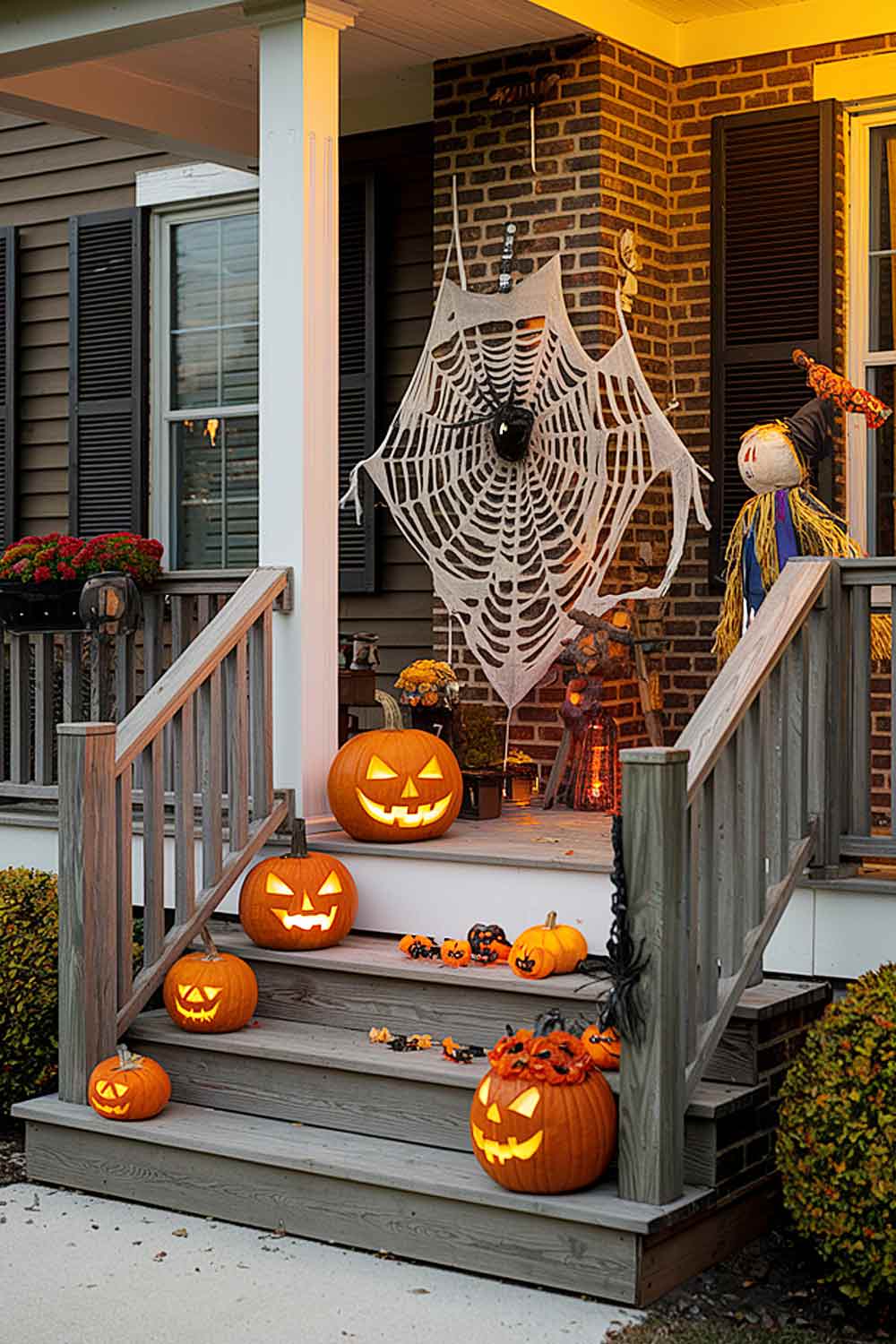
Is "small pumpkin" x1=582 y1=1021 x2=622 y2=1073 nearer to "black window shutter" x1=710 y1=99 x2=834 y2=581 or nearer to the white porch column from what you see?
the white porch column

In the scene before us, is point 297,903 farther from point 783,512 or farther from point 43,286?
point 43,286

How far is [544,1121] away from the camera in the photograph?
4.22 m

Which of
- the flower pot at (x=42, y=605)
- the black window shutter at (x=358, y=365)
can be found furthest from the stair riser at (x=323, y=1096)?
the black window shutter at (x=358, y=365)

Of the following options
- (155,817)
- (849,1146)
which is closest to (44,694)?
(155,817)

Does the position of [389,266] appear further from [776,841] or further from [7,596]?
[776,841]

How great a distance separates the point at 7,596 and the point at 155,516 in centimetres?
220

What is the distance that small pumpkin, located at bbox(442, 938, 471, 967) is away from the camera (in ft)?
17.0

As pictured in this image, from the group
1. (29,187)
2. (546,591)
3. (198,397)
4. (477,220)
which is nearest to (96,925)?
(546,591)

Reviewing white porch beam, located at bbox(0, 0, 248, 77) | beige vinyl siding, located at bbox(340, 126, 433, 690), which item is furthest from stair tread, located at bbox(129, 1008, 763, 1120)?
white porch beam, located at bbox(0, 0, 248, 77)

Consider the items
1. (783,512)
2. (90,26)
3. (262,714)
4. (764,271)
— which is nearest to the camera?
(783,512)

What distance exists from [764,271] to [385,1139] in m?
3.65

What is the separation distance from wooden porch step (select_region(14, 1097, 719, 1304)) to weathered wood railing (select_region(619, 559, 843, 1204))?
132 millimetres

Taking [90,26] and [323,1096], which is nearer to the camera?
[323,1096]

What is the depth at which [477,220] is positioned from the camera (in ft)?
23.5
